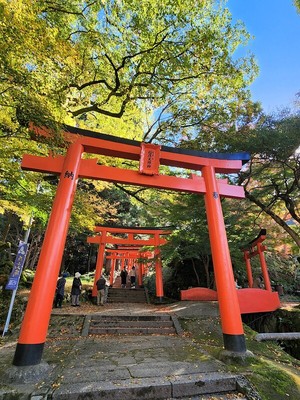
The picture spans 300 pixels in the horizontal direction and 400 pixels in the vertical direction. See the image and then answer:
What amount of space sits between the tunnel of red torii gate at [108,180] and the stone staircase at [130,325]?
287cm

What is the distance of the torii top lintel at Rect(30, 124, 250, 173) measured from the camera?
565cm

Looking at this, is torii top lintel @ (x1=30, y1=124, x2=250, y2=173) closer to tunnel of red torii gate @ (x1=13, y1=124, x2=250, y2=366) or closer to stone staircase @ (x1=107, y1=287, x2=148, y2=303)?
tunnel of red torii gate @ (x1=13, y1=124, x2=250, y2=366)

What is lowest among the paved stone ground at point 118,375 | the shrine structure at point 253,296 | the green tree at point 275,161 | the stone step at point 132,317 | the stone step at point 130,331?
the paved stone ground at point 118,375

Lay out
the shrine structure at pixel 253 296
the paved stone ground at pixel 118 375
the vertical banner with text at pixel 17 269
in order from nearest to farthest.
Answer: the paved stone ground at pixel 118 375 < the vertical banner with text at pixel 17 269 < the shrine structure at pixel 253 296

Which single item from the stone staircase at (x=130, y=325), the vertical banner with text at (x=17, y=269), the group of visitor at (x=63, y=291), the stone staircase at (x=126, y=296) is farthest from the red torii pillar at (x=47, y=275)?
the stone staircase at (x=126, y=296)

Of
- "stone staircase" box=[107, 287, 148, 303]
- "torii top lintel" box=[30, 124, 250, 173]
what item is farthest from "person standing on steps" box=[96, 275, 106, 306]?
"torii top lintel" box=[30, 124, 250, 173]

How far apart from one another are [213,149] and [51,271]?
27.0 ft

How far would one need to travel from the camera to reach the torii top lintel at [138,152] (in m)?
5.65

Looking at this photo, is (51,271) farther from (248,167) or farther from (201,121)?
(248,167)

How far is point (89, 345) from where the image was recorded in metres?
5.55

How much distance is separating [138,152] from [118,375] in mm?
4589

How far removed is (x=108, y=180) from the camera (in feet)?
18.5

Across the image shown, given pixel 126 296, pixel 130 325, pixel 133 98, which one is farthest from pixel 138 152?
pixel 126 296

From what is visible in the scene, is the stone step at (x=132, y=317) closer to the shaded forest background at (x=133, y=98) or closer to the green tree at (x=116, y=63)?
the shaded forest background at (x=133, y=98)
